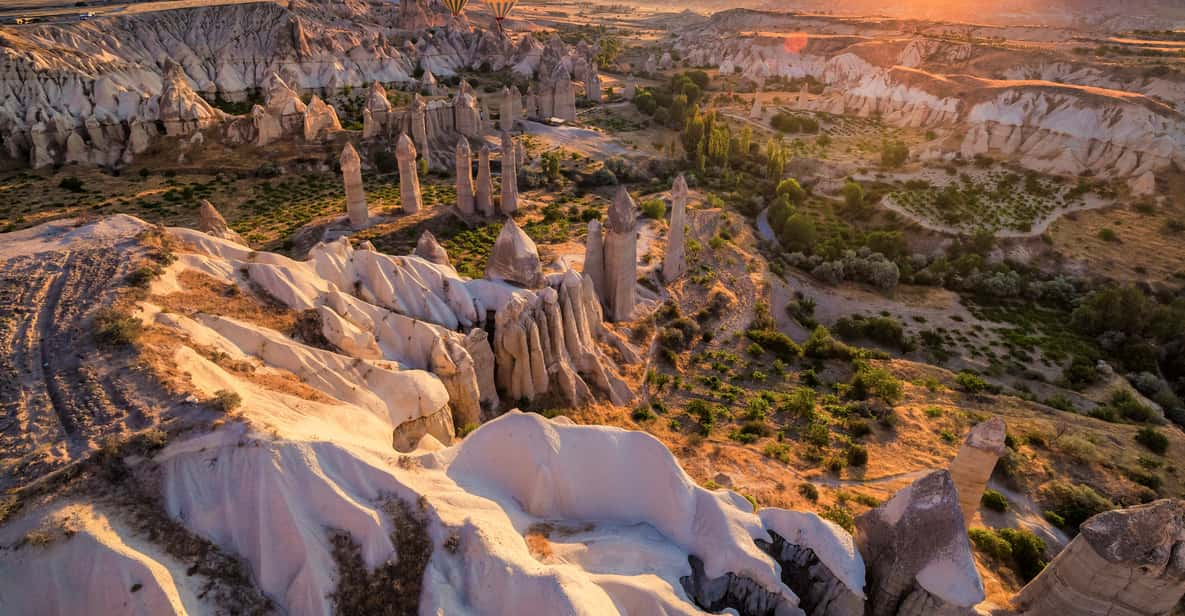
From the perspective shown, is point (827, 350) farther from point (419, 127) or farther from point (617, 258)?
point (419, 127)

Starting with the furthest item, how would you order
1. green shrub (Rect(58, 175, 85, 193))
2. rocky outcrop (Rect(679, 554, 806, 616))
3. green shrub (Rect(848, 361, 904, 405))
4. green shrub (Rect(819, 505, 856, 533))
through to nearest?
green shrub (Rect(58, 175, 85, 193)), green shrub (Rect(848, 361, 904, 405)), green shrub (Rect(819, 505, 856, 533)), rocky outcrop (Rect(679, 554, 806, 616))

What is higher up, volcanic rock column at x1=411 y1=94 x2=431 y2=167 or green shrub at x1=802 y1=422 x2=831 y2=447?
volcanic rock column at x1=411 y1=94 x2=431 y2=167

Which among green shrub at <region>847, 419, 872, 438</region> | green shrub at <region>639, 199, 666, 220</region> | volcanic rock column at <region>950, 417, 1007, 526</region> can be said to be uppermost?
green shrub at <region>639, 199, 666, 220</region>

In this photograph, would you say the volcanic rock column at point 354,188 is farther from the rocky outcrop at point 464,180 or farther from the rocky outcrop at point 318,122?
the rocky outcrop at point 318,122

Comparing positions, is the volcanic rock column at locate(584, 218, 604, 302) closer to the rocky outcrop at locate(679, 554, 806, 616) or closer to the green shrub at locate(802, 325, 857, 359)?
the green shrub at locate(802, 325, 857, 359)

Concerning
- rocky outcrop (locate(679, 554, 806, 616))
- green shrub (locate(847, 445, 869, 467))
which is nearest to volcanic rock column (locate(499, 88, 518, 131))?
green shrub (locate(847, 445, 869, 467))

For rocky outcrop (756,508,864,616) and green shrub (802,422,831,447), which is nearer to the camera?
rocky outcrop (756,508,864,616)

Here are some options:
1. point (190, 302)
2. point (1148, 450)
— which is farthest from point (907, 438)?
point (190, 302)
